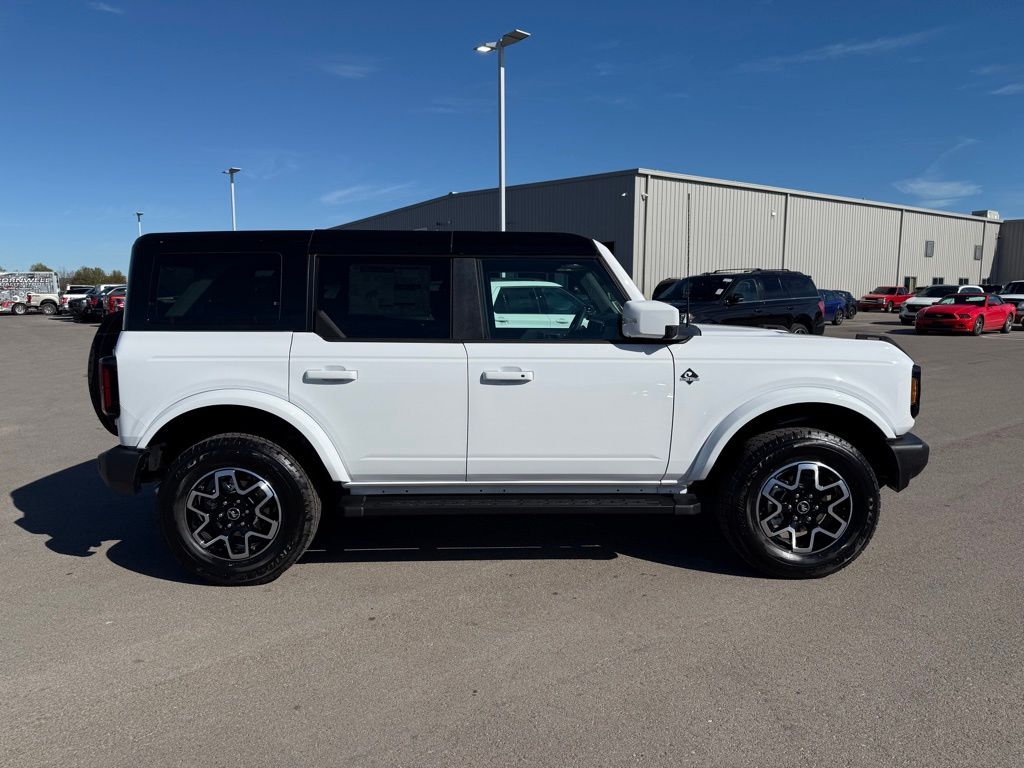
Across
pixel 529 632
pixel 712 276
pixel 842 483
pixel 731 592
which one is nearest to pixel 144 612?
pixel 529 632

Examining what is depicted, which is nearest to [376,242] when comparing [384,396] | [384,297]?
[384,297]

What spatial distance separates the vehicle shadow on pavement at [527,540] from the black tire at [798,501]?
25 cm

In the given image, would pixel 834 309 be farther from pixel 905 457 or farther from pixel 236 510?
pixel 236 510

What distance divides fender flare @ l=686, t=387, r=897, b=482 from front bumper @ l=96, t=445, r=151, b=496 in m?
2.96

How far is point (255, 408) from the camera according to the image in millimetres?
4051

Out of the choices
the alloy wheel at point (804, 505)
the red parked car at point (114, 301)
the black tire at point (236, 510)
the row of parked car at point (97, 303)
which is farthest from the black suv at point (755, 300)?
the row of parked car at point (97, 303)

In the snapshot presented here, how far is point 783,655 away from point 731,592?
68cm

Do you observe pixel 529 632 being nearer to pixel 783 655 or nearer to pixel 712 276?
pixel 783 655

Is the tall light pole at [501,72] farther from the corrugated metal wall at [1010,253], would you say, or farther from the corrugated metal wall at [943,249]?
the corrugated metal wall at [1010,253]

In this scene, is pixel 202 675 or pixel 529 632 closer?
pixel 202 675

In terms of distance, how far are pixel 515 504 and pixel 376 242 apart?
1.63 meters

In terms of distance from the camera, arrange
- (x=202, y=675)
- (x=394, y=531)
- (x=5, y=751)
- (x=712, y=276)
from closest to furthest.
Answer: (x=5, y=751), (x=202, y=675), (x=394, y=531), (x=712, y=276)

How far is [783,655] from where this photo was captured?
3.35 metres

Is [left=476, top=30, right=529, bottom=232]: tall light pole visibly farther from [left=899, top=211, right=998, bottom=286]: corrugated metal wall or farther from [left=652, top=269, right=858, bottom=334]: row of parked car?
[left=899, top=211, right=998, bottom=286]: corrugated metal wall
